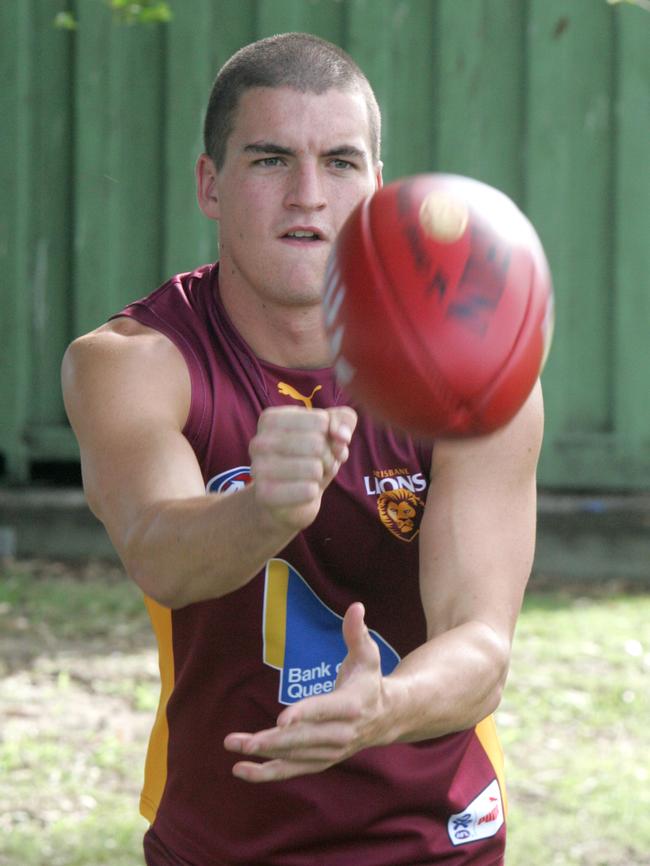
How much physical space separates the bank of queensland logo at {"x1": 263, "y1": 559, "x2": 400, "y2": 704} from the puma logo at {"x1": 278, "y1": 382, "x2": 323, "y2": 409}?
0.32 metres

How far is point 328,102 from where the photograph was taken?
287cm

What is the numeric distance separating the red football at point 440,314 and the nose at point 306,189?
402 millimetres

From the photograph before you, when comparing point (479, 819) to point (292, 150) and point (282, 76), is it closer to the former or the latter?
point (292, 150)

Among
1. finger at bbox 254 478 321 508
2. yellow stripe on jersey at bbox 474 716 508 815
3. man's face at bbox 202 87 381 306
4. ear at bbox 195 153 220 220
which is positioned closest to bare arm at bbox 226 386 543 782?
finger at bbox 254 478 321 508

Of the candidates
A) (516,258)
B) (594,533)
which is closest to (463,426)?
(516,258)

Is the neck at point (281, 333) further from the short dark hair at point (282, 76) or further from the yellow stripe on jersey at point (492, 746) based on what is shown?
the yellow stripe on jersey at point (492, 746)

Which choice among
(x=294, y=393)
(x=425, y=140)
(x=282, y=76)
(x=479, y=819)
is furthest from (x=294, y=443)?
(x=425, y=140)

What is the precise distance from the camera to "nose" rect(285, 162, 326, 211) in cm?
279

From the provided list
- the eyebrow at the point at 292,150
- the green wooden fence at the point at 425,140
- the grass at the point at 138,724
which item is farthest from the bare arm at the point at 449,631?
the green wooden fence at the point at 425,140

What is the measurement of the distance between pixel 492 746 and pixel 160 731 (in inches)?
27.8

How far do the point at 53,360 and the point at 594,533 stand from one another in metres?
3.07

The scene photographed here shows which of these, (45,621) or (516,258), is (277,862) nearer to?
(516,258)

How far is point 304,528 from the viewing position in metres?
2.71

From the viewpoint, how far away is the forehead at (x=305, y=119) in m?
2.83
